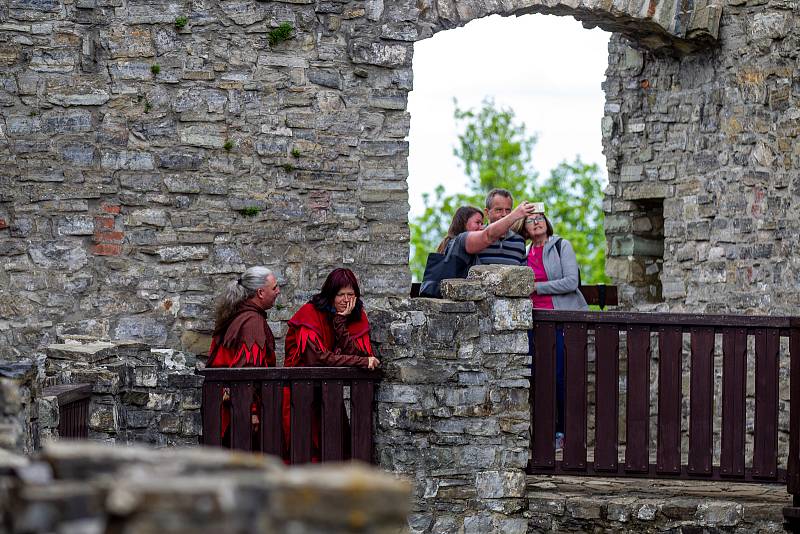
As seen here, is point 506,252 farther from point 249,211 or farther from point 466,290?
point 249,211

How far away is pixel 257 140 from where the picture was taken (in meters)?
7.95

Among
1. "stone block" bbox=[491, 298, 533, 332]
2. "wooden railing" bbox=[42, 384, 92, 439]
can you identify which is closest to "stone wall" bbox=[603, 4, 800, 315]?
"stone block" bbox=[491, 298, 533, 332]

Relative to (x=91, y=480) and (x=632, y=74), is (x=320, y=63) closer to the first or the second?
(x=632, y=74)

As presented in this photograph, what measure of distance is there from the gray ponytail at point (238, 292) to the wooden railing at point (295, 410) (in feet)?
1.36

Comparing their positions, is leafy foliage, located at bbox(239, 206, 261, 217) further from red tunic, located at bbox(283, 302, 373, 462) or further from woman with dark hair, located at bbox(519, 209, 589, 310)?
woman with dark hair, located at bbox(519, 209, 589, 310)

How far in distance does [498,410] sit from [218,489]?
5090 millimetres

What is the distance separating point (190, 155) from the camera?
7.88 meters

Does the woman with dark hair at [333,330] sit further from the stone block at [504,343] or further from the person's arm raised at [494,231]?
the person's arm raised at [494,231]

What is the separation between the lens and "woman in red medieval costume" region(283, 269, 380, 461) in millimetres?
6973

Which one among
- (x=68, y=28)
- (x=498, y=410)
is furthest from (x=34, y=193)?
(x=498, y=410)

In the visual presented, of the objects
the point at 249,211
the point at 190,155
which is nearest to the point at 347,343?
the point at 249,211

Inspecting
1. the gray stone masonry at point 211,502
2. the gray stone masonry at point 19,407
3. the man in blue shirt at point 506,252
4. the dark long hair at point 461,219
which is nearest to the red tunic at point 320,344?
the man in blue shirt at point 506,252

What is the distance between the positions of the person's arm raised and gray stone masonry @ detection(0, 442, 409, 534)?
4.97m

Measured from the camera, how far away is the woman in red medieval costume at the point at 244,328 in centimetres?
694
